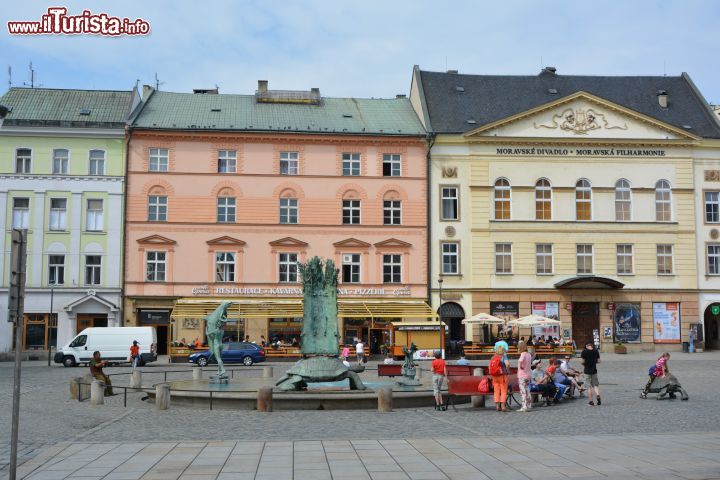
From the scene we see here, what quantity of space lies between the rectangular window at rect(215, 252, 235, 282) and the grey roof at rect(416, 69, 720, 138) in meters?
14.3

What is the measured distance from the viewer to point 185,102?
51.5m

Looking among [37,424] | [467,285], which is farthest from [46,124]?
[37,424]

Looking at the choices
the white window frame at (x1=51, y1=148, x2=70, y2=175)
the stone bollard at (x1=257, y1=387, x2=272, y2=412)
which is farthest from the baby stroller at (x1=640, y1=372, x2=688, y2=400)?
the white window frame at (x1=51, y1=148, x2=70, y2=175)

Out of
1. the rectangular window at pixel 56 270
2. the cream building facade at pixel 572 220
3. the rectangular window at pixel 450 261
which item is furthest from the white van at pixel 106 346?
the rectangular window at pixel 450 261

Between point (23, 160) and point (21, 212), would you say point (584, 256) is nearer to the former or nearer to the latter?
point (21, 212)

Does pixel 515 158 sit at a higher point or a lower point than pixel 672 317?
higher

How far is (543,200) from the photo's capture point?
49.2 meters

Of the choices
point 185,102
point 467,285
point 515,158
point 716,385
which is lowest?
point 716,385

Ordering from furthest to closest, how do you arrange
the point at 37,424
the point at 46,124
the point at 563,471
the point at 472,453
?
the point at 46,124
the point at 37,424
the point at 472,453
the point at 563,471

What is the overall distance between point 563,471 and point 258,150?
127 ft

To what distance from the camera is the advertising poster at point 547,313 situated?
1912 inches

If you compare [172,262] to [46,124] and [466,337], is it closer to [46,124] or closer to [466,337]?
[46,124]

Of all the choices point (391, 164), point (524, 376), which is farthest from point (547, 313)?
point (524, 376)

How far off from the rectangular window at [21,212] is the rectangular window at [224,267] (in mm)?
10634
